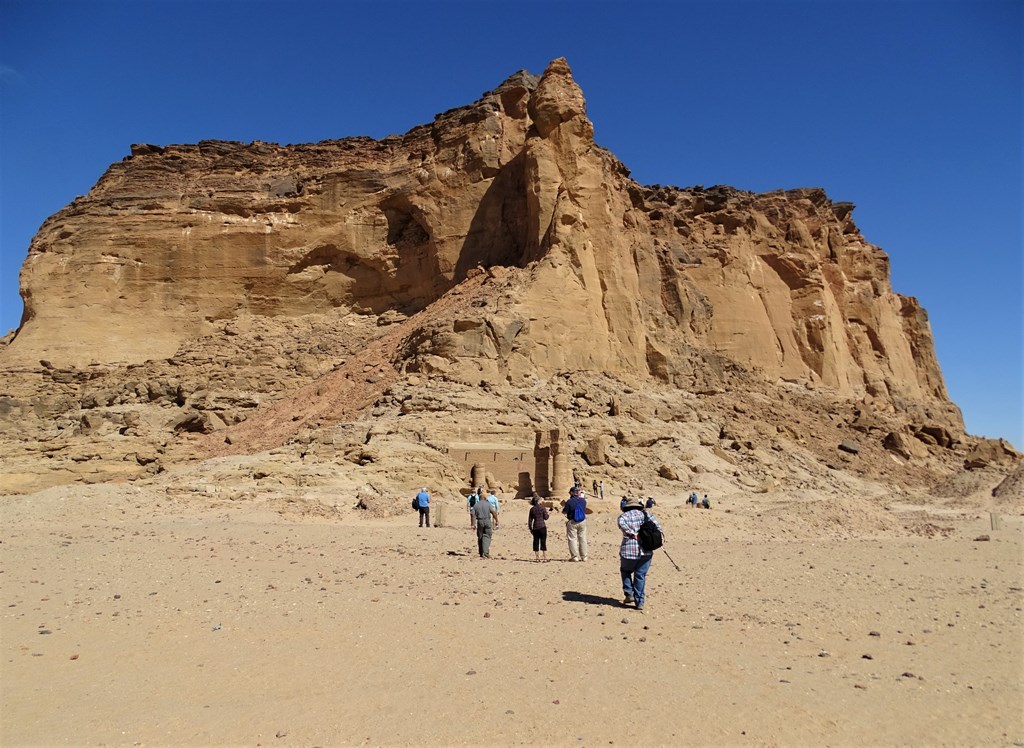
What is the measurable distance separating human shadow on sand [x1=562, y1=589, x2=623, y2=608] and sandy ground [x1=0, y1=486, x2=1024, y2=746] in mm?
55

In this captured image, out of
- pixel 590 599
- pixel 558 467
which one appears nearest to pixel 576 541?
pixel 590 599

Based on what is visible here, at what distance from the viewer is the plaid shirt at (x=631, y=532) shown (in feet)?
25.9

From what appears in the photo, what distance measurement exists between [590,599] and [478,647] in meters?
2.42

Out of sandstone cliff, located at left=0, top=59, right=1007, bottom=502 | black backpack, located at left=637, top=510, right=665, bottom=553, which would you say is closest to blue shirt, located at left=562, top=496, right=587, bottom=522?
black backpack, located at left=637, top=510, right=665, bottom=553

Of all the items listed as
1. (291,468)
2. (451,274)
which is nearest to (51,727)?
(291,468)

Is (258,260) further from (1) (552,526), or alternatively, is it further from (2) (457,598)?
(2) (457,598)

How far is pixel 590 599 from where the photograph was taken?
8188 mm

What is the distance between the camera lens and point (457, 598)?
312 inches

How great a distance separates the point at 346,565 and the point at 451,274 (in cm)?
2640

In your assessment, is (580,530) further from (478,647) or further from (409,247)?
(409,247)

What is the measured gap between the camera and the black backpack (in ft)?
26.0

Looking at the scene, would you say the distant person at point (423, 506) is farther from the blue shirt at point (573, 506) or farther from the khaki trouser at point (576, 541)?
the blue shirt at point (573, 506)

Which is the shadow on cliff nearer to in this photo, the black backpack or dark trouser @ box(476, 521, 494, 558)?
dark trouser @ box(476, 521, 494, 558)

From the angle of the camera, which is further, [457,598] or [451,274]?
[451,274]
